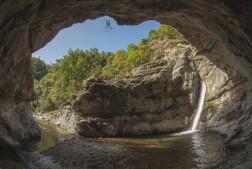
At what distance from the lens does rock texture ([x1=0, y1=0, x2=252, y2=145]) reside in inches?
696

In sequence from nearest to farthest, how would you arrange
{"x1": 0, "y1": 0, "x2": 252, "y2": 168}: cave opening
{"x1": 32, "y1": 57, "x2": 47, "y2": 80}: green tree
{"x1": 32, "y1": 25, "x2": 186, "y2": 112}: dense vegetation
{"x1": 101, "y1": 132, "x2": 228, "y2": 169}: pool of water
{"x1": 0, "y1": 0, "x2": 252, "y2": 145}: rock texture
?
{"x1": 101, "y1": 132, "x2": 228, "y2": 169}: pool of water → {"x1": 0, "y1": 0, "x2": 252, "y2": 145}: rock texture → {"x1": 0, "y1": 0, "x2": 252, "y2": 168}: cave opening → {"x1": 32, "y1": 25, "x2": 186, "y2": 112}: dense vegetation → {"x1": 32, "y1": 57, "x2": 47, "y2": 80}: green tree

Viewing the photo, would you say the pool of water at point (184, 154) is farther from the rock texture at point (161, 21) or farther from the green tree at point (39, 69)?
the green tree at point (39, 69)

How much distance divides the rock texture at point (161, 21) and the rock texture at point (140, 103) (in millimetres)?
5961

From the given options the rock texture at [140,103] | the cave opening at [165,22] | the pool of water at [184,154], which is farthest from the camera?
the rock texture at [140,103]

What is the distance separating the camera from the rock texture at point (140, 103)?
34031mm

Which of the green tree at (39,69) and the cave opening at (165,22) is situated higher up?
the green tree at (39,69)

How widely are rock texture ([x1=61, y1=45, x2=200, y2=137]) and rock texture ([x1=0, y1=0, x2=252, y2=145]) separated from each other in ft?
19.6

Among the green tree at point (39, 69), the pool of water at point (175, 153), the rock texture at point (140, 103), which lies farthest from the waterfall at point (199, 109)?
the green tree at point (39, 69)

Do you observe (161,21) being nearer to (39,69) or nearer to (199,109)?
(199,109)

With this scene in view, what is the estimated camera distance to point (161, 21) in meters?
26.7

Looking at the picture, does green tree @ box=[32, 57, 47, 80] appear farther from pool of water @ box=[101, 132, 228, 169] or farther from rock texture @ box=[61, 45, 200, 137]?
pool of water @ box=[101, 132, 228, 169]

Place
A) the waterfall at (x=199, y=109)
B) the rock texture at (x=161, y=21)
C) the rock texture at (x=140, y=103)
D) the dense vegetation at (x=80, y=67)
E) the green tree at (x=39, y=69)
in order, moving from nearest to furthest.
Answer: the rock texture at (x=161, y=21)
the rock texture at (x=140, y=103)
the waterfall at (x=199, y=109)
the dense vegetation at (x=80, y=67)
the green tree at (x=39, y=69)

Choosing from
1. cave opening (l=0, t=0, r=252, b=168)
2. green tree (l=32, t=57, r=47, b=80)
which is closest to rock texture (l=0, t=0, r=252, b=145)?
cave opening (l=0, t=0, r=252, b=168)


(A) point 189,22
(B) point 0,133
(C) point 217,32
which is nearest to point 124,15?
(A) point 189,22
